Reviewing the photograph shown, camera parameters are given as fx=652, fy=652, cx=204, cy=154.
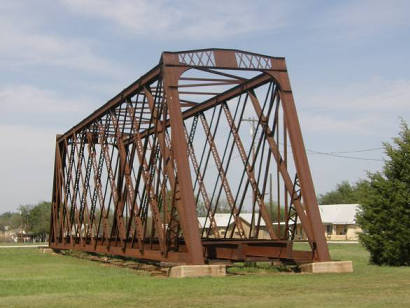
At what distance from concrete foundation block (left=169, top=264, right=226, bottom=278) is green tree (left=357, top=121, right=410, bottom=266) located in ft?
23.3

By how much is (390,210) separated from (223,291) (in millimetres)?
10405

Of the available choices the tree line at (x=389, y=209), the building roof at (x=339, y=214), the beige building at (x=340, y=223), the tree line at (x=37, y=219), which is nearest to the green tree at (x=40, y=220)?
the tree line at (x=37, y=219)

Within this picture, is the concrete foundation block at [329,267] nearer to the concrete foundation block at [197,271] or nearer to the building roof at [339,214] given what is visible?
the concrete foundation block at [197,271]

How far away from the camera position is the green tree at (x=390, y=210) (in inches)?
955

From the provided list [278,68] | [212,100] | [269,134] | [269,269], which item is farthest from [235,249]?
[212,100]

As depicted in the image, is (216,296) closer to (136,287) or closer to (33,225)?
(136,287)

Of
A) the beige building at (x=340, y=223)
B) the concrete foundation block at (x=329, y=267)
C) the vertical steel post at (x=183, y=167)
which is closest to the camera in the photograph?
the vertical steel post at (x=183, y=167)

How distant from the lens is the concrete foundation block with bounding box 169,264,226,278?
20.7 meters

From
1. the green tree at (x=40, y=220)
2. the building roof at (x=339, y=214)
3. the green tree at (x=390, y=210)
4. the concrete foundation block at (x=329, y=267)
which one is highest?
the green tree at (x=40, y=220)

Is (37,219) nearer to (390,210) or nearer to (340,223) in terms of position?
(340,223)

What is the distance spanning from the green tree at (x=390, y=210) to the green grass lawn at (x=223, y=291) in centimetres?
237

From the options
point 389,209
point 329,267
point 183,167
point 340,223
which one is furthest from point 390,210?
point 340,223

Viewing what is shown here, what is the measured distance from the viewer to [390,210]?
80.7 ft

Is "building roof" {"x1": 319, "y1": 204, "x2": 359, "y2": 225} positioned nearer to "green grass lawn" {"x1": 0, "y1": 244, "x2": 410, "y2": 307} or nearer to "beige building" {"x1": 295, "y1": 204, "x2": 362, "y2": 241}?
"beige building" {"x1": 295, "y1": 204, "x2": 362, "y2": 241}
